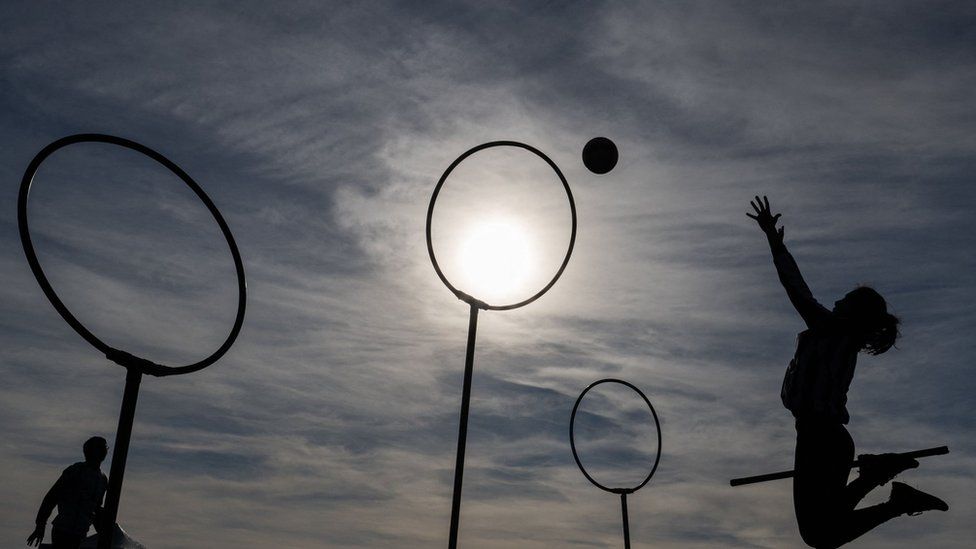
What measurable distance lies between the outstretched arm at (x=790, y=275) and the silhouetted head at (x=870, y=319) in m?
0.29

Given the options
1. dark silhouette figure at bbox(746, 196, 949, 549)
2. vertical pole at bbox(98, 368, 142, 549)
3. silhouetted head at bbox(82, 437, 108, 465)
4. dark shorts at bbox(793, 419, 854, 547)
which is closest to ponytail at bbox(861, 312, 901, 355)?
dark silhouette figure at bbox(746, 196, 949, 549)

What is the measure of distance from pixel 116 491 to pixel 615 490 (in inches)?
638

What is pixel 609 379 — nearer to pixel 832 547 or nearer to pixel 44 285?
pixel 832 547

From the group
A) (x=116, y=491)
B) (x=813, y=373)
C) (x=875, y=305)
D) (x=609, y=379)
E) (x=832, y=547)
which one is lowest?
(x=116, y=491)

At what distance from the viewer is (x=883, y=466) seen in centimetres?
1028

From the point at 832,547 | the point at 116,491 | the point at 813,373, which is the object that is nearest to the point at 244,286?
the point at 116,491

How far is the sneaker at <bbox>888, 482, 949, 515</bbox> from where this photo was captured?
10.3 m

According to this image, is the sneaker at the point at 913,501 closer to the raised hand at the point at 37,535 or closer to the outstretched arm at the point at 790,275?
the outstretched arm at the point at 790,275

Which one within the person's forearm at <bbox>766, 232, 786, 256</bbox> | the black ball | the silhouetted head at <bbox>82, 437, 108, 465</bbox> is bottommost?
the silhouetted head at <bbox>82, 437, 108, 465</bbox>

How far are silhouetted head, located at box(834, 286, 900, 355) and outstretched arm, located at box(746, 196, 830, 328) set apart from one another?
0.95ft

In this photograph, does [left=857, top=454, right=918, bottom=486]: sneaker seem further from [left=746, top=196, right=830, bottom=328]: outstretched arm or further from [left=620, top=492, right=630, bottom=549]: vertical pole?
[left=620, top=492, right=630, bottom=549]: vertical pole

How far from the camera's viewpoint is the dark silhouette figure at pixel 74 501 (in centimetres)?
1644

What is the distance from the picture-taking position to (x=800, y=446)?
10188mm

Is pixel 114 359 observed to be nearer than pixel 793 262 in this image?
Yes
